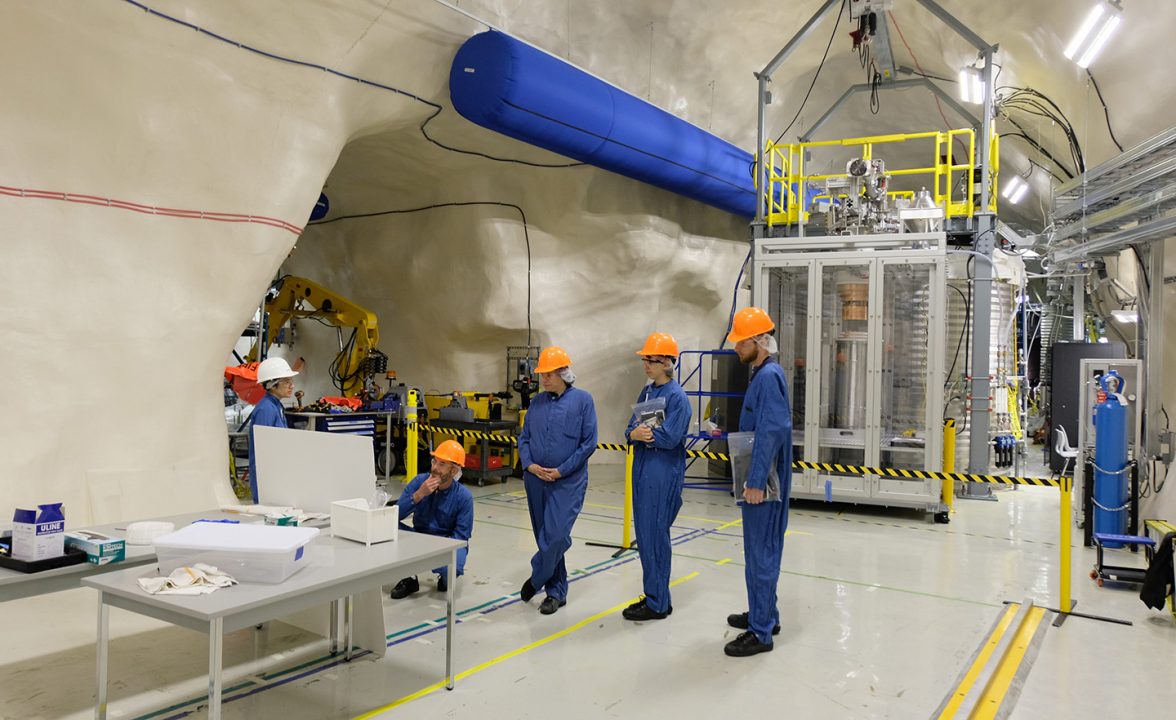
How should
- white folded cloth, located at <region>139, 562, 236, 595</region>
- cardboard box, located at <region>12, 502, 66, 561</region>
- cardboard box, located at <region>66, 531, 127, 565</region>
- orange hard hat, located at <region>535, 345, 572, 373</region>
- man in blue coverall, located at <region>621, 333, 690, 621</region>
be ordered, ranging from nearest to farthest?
white folded cloth, located at <region>139, 562, 236, 595</region>, cardboard box, located at <region>12, 502, 66, 561</region>, cardboard box, located at <region>66, 531, 127, 565</region>, man in blue coverall, located at <region>621, 333, 690, 621</region>, orange hard hat, located at <region>535, 345, 572, 373</region>

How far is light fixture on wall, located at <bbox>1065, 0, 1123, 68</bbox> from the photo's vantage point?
277 inches

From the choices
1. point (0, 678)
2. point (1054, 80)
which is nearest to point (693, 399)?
point (1054, 80)

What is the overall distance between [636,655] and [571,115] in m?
6.26

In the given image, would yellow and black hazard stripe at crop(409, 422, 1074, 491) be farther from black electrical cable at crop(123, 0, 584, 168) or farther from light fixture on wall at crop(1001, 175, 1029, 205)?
light fixture on wall at crop(1001, 175, 1029, 205)

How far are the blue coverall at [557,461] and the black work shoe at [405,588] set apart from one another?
0.97 m

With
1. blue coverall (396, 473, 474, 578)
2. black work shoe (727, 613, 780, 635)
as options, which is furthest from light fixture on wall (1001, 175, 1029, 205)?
blue coverall (396, 473, 474, 578)

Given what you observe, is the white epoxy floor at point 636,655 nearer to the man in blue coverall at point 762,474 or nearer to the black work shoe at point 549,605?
the black work shoe at point 549,605

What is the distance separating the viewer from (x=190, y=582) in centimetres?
317

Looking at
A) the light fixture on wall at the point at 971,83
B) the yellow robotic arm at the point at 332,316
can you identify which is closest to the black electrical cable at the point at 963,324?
the light fixture on wall at the point at 971,83

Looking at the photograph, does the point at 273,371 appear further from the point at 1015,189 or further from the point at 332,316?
the point at 1015,189

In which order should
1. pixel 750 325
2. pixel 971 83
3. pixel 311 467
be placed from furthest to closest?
1. pixel 971 83
2. pixel 750 325
3. pixel 311 467

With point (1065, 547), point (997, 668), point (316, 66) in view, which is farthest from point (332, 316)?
point (997, 668)

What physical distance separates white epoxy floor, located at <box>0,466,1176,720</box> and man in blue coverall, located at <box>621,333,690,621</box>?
24cm

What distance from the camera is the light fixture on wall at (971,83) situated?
36.3ft
